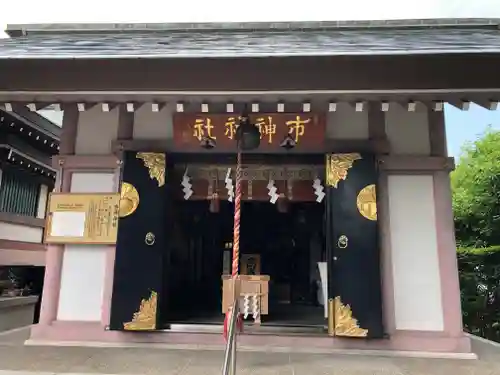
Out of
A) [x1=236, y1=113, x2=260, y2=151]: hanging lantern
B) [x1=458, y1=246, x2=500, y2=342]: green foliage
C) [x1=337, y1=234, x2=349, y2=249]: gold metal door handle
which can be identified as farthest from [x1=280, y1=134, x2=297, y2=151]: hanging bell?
[x1=458, y1=246, x2=500, y2=342]: green foliage

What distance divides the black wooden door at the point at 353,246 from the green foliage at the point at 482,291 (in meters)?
4.01

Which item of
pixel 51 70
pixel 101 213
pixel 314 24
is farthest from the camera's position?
pixel 314 24

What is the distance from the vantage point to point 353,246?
508 centimetres

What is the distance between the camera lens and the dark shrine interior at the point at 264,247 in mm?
9578

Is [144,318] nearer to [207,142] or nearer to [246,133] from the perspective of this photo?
[207,142]

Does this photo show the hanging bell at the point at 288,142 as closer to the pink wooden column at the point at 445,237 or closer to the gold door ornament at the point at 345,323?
the pink wooden column at the point at 445,237

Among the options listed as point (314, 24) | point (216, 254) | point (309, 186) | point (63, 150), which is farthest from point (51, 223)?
point (216, 254)

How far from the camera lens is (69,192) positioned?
5504 millimetres

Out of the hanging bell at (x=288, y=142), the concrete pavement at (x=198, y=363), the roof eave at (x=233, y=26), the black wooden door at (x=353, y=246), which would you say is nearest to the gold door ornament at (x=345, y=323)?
the black wooden door at (x=353, y=246)

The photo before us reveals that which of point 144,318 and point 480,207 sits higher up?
point 480,207

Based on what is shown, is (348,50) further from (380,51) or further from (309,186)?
(309,186)

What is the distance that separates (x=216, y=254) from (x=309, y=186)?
205 inches

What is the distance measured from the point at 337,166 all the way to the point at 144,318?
3120mm

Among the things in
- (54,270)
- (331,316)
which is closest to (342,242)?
(331,316)
